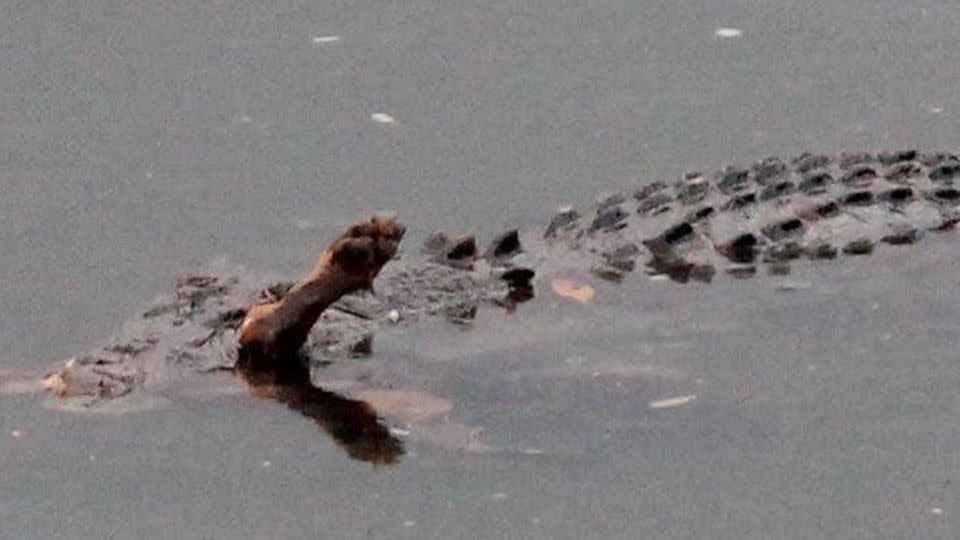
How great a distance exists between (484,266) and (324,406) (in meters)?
0.81

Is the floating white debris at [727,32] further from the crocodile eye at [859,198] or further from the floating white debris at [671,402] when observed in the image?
the floating white debris at [671,402]

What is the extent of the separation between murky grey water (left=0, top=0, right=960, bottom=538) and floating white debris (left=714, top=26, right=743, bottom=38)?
4cm

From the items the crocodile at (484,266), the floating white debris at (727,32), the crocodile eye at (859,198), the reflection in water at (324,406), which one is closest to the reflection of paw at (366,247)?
the crocodile at (484,266)

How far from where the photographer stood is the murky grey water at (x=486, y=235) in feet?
21.2

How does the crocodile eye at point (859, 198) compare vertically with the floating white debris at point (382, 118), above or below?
above

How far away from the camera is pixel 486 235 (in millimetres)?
8016

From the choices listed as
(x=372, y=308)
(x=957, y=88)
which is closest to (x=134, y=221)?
(x=372, y=308)

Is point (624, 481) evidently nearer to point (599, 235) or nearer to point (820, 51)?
point (599, 235)

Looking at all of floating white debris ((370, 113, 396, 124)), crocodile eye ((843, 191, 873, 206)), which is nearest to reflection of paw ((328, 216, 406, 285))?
crocodile eye ((843, 191, 873, 206))

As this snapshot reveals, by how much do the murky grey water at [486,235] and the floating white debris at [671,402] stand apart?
33 mm

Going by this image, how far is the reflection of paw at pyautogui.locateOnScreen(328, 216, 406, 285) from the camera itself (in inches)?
265

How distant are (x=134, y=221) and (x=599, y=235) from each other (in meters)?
1.50

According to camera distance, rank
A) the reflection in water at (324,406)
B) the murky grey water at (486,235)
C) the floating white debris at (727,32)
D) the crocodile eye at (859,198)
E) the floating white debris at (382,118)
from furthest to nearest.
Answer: the floating white debris at (727,32), the floating white debris at (382,118), the crocodile eye at (859,198), the reflection in water at (324,406), the murky grey water at (486,235)

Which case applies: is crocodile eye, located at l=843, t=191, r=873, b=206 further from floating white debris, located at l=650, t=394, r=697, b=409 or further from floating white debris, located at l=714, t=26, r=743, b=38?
floating white debris, located at l=714, t=26, r=743, b=38
